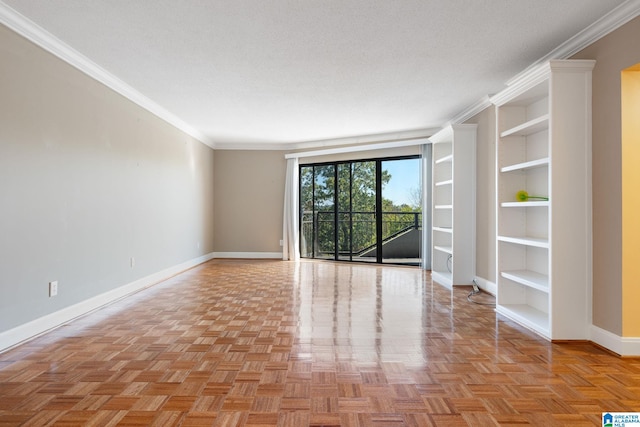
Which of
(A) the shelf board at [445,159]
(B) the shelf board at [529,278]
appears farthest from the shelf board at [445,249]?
(B) the shelf board at [529,278]

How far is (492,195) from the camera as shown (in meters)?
4.91

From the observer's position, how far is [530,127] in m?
3.62

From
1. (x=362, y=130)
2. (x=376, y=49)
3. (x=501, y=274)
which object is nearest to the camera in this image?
(x=376, y=49)

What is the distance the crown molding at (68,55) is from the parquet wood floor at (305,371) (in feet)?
7.80

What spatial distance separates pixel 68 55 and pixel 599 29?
442 cm

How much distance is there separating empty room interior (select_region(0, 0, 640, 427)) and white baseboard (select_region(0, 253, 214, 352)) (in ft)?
0.07

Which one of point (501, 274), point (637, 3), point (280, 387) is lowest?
point (280, 387)

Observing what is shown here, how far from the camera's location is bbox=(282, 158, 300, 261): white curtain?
8273 millimetres

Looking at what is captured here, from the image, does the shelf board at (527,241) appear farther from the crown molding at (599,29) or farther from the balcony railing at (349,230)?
the balcony railing at (349,230)

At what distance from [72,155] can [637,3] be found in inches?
181

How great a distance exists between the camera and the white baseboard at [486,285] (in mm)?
4840

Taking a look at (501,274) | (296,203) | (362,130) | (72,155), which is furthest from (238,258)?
(501,274)

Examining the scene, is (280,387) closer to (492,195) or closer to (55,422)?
(55,422)

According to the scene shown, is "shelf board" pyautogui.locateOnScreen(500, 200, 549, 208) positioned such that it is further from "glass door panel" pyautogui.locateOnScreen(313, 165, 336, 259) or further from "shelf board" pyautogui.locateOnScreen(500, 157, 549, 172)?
"glass door panel" pyautogui.locateOnScreen(313, 165, 336, 259)
